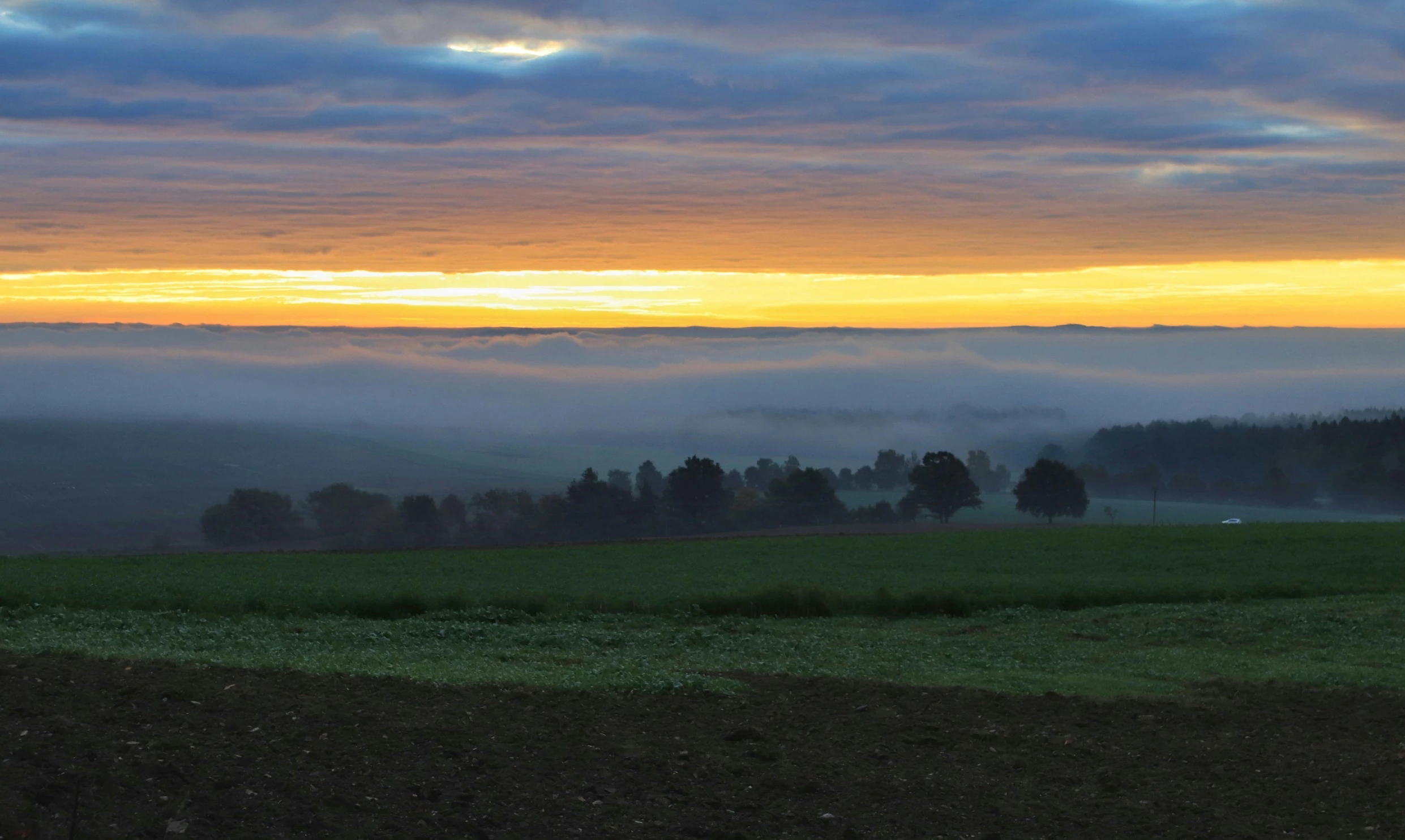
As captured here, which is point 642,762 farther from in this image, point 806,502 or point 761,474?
point 761,474

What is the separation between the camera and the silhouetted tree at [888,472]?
156 metres

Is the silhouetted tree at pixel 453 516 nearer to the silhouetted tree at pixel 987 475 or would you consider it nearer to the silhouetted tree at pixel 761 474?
the silhouetted tree at pixel 761 474

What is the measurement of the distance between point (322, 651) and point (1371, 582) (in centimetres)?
3002

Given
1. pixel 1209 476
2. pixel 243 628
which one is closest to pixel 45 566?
pixel 243 628

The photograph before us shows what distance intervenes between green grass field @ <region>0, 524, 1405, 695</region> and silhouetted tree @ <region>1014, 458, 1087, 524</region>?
51453 mm

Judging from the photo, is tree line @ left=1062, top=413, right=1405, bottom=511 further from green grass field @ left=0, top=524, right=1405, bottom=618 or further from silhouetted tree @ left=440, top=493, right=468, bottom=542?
green grass field @ left=0, top=524, right=1405, bottom=618

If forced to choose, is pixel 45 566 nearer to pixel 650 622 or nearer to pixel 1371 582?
pixel 650 622

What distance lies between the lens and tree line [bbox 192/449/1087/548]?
9706 cm

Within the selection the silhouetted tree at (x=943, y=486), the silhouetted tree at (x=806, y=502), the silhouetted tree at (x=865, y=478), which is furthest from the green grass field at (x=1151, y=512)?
the silhouetted tree at (x=865, y=478)

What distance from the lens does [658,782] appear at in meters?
10.8

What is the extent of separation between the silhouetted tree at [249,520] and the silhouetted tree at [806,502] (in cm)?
4201

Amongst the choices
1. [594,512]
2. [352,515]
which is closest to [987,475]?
[594,512]

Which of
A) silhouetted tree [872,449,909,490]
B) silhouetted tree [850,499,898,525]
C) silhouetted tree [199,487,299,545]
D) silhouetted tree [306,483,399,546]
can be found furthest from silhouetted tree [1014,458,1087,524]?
silhouetted tree [199,487,299,545]

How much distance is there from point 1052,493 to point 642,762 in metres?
91.9
